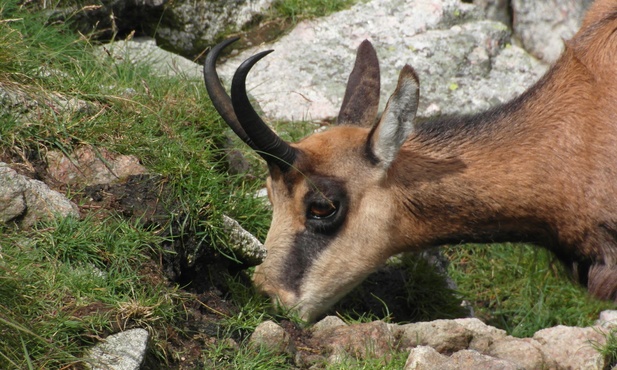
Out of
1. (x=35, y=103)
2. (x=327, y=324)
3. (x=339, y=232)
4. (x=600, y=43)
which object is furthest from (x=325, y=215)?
(x=600, y=43)

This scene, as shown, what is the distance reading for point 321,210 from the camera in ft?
20.3

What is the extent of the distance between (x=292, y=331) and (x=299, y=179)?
1.10 m

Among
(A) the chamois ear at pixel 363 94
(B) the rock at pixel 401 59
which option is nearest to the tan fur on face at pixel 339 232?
(A) the chamois ear at pixel 363 94

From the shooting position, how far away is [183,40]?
930cm

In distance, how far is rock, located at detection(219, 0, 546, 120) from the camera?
9156 millimetres

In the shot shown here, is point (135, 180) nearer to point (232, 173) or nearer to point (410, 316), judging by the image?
point (232, 173)

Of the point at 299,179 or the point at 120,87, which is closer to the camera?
the point at 299,179

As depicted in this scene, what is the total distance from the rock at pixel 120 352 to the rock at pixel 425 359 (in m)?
1.59

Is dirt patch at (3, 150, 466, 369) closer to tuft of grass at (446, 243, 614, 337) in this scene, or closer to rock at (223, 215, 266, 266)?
rock at (223, 215, 266, 266)

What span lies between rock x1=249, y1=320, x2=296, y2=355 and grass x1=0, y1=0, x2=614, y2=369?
67mm

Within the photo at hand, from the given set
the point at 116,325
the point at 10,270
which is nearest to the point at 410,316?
the point at 116,325

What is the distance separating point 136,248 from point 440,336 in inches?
82.0

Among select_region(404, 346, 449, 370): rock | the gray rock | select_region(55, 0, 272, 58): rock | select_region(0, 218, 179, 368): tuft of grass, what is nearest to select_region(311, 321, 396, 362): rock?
select_region(404, 346, 449, 370): rock

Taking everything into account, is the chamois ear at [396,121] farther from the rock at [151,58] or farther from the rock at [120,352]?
the rock at [151,58]
